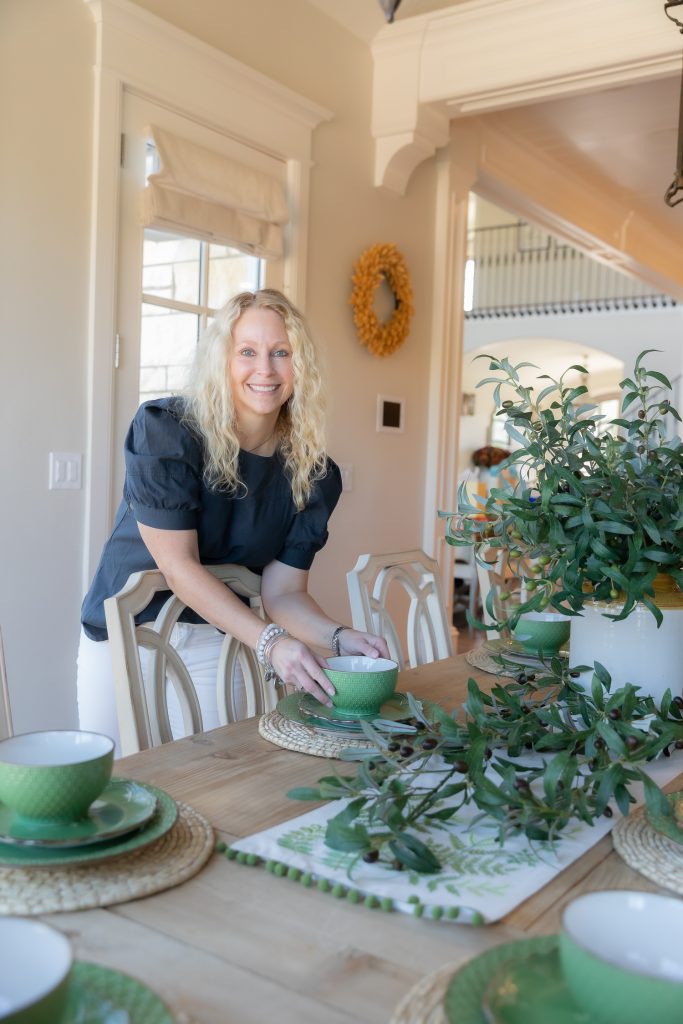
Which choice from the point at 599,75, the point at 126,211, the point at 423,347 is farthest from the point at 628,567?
the point at 423,347

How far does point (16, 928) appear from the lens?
536 mm

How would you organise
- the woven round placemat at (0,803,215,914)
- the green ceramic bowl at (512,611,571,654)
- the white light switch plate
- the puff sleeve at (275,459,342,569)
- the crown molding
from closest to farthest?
1. the woven round placemat at (0,803,215,914)
2. the green ceramic bowl at (512,611,571,654)
3. the puff sleeve at (275,459,342,569)
4. the white light switch plate
5. the crown molding

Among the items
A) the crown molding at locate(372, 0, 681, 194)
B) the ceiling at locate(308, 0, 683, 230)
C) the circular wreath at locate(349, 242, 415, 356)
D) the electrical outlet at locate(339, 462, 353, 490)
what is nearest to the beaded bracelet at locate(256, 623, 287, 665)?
the electrical outlet at locate(339, 462, 353, 490)

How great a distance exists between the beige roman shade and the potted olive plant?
6.84ft

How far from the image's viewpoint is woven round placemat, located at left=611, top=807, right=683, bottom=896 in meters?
0.86

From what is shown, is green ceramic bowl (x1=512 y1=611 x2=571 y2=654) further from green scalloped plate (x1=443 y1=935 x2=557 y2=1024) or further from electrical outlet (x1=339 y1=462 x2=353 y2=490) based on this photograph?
electrical outlet (x1=339 y1=462 x2=353 y2=490)

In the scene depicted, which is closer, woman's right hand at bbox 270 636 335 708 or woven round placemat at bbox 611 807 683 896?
woven round placemat at bbox 611 807 683 896

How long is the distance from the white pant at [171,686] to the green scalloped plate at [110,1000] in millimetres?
1167

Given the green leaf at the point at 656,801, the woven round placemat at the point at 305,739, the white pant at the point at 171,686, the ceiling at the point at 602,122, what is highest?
the ceiling at the point at 602,122

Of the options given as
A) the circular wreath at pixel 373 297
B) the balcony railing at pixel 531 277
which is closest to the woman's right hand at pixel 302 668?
the circular wreath at pixel 373 297

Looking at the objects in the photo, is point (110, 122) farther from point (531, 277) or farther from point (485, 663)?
point (531, 277)

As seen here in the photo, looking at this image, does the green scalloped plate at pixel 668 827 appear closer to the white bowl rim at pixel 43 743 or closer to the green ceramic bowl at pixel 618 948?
the green ceramic bowl at pixel 618 948

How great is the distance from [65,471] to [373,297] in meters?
1.79

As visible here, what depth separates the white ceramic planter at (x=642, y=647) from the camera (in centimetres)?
131
